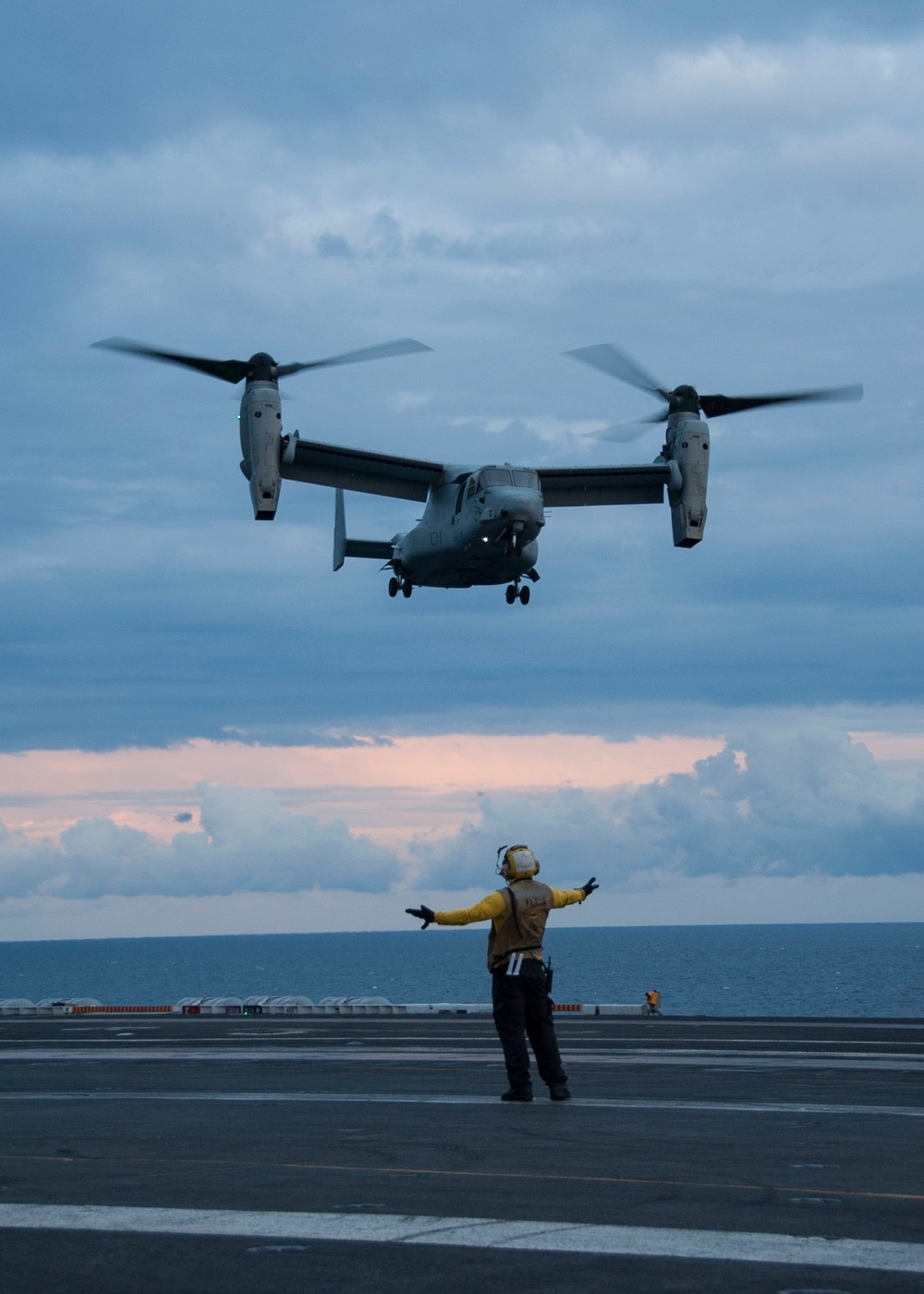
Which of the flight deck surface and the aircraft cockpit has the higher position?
the aircraft cockpit

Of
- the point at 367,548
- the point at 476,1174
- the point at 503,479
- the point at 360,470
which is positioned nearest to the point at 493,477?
the point at 503,479

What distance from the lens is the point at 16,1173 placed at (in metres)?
9.17

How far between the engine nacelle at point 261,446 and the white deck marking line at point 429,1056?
637 inches

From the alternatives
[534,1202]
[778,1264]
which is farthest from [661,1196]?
[778,1264]

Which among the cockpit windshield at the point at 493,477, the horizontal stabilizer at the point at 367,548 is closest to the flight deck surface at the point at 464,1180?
the cockpit windshield at the point at 493,477

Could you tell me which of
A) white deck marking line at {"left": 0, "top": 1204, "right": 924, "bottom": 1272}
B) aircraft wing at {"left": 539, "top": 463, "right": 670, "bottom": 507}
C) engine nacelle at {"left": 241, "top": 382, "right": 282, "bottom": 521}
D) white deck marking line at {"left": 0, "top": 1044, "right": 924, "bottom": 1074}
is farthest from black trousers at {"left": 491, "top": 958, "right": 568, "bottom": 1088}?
aircraft wing at {"left": 539, "top": 463, "right": 670, "bottom": 507}

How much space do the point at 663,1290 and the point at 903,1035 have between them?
20.5m

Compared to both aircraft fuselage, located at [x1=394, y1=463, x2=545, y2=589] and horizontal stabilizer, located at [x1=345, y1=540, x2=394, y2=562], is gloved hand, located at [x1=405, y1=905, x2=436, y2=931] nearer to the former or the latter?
aircraft fuselage, located at [x1=394, y1=463, x2=545, y2=589]

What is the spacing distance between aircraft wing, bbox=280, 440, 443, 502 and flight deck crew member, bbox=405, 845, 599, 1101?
2950cm

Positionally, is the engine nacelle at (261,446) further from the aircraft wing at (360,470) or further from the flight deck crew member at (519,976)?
the flight deck crew member at (519,976)

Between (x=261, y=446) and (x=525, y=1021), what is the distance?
26285 millimetres

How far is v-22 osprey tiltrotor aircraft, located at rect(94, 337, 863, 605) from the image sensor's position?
3791cm

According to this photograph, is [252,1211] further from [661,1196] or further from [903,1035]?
[903,1035]

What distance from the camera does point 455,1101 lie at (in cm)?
1366
